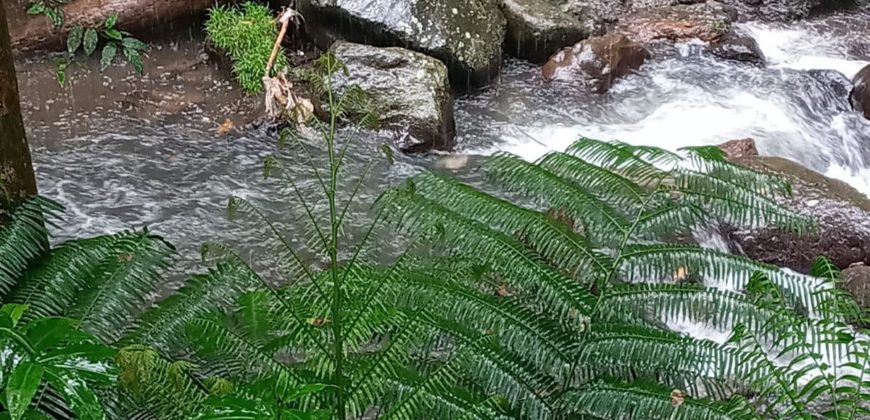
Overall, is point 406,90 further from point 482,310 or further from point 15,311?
point 15,311

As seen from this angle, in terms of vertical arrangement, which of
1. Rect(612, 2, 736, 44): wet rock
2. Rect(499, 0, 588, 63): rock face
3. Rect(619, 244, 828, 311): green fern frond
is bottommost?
Rect(612, 2, 736, 44): wet rock

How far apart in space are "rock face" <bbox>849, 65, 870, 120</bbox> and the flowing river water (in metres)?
0.11

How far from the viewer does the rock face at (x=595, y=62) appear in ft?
24.8

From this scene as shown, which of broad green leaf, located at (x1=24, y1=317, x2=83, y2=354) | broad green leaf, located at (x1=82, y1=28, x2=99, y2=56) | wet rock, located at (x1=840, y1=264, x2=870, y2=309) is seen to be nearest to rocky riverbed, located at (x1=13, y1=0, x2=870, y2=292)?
wet rock, located at (x1=840, y1=264, x2=870, y2=309)

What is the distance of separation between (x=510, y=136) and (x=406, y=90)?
0.94 metres

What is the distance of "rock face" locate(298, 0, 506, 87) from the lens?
7184 millimetres

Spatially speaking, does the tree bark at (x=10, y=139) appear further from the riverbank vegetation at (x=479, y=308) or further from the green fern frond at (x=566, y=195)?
the green fern frond at (x=566, y=195)

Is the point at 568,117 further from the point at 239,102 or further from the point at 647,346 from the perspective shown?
the point at 647,346

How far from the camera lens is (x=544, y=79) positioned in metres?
7.66

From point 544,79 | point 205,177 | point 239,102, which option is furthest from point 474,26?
point 205,177

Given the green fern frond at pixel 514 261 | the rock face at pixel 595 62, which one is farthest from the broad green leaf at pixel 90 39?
the rock face at pixel 595 62

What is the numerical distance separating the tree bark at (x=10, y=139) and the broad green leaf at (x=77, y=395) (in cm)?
167

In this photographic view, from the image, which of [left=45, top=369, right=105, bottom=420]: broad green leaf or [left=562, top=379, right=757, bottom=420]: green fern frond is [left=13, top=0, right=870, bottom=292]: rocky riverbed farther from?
[left=45, top=369, right=105, bottom=420]: broad green leaf

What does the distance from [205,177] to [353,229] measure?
4.40ft
